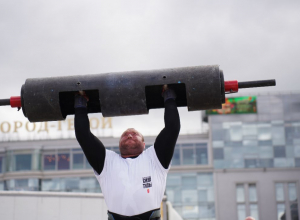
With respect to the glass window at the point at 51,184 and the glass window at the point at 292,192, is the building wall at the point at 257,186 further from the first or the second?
the glass window at the point at 51,184

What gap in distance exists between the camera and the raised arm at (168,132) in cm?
366

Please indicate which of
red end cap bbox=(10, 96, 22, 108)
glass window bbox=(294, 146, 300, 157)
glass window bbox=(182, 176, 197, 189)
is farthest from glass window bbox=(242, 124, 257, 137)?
red end cap bbox=(10, 96, 22, 108)

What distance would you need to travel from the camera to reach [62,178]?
4941cm

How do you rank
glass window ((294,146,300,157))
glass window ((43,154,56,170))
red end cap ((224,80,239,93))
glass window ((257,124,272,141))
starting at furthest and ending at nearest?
glass window ((43,154,56,170)) → glass window ((257,124,272,141)) → glass window ((294,146,300,157)) → red end cap ((224,80,239,93))

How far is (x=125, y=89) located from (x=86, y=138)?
558 mm

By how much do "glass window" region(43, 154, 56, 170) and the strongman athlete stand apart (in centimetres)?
4703

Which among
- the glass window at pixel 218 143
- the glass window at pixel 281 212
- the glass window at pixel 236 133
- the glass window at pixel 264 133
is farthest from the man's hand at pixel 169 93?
the glass window at pixel 264 133

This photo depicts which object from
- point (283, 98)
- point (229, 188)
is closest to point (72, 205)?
point (229, 188)

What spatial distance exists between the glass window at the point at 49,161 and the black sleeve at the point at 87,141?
155 feet

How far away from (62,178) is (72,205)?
3262 centimetres

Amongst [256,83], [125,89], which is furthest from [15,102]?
[256,83]

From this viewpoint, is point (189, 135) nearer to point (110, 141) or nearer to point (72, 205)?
point (110, 141)

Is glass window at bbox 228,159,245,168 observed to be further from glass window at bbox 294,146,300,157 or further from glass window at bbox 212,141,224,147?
glass window at bbox 294,146,300,157

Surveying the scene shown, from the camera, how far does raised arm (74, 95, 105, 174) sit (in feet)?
12.0
